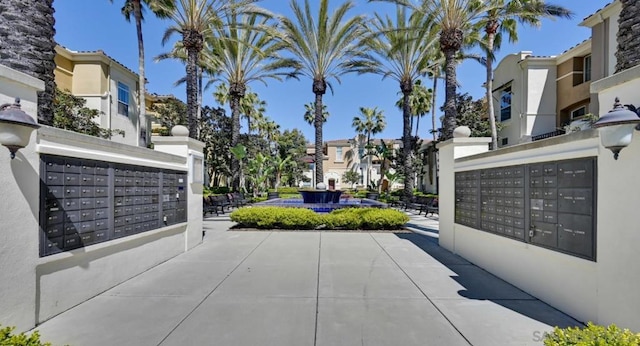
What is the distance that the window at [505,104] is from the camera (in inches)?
966

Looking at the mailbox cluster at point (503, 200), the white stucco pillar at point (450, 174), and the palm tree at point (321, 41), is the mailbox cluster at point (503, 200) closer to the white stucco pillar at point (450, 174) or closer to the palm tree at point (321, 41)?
the white stucco pillar at point (450, 174)

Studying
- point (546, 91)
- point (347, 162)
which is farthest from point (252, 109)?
point (546, 91)

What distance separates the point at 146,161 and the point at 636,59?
32.7ft

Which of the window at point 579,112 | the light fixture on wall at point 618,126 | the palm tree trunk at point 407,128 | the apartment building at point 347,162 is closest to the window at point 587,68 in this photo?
the window at point 579,112

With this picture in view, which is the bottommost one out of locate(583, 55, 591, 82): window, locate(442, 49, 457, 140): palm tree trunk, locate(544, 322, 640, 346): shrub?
locate(544, 322, 640, 346): shrub

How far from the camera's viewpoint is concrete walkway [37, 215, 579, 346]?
3.77 m

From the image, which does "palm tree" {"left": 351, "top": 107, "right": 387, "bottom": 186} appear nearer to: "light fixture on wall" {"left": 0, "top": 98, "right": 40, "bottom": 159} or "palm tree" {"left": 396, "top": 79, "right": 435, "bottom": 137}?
"palm tree" {"left": 396, "top": 79, "right": 435, "bottom": 137}

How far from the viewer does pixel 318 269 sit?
666 centimetres

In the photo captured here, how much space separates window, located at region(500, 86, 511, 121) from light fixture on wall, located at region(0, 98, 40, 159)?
28141mm

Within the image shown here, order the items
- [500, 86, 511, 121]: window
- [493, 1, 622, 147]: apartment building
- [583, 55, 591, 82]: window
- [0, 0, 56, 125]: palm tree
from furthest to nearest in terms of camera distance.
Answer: [500, 86, 511, 121]: window < [583, 55, 591, 82]: window < [493, 1, 622, 147]: apartment building < [0, 0, 56, 125]: palm tree

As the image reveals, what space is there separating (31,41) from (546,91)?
2691cm

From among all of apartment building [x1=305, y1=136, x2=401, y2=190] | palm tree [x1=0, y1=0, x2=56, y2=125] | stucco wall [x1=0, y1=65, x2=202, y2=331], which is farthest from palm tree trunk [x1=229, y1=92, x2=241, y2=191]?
apartment building [x1=305, y1=136, x2=401, y2=190]

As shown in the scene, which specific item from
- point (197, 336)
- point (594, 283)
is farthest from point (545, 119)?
point (197, 336)

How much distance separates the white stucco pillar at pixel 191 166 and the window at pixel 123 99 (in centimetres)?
1783
